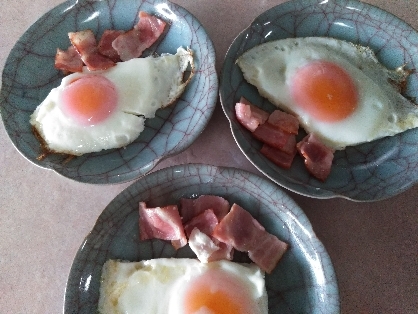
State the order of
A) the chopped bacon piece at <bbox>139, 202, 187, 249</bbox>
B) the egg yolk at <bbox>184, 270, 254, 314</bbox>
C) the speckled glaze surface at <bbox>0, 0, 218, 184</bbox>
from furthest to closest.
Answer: the speckled glaze surface at <bbox>0, 0, 218, 184</bbox>, the chopped bacon piece at <bbox>139, 202, 187, 249</bbox>, the egg yolk at <bbox>184, 270, 254, 314</bbox>

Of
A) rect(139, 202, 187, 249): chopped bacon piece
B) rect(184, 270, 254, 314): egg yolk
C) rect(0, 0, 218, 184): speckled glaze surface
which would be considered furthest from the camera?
rect(0, 0, 218, 184): speckled glaze surface

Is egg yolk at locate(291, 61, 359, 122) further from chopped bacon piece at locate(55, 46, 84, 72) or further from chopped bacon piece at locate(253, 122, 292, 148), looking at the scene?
chopped bacon piece at locate(55, 46, 84, 72)

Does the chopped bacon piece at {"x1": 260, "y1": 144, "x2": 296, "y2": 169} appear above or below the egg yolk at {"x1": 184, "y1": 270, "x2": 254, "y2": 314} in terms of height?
above

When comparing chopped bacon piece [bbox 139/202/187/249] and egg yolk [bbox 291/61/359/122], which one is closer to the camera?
chopped bacon piece [bbox 139/202/187/249]

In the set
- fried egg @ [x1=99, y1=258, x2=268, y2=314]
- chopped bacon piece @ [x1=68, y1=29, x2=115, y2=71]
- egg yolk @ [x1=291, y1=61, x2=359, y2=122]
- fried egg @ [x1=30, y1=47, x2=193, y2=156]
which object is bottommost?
fried egg @ [x1=99, y1=258, x2=268, y2=314]

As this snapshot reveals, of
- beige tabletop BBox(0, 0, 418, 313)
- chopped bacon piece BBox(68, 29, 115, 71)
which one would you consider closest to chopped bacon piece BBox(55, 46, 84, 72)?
chopped bacon piece BBox(68, 29, 115, 71)

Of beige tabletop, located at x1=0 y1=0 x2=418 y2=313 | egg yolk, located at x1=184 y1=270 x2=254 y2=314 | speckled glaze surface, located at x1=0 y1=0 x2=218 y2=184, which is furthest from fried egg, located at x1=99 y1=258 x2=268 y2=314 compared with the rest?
speckled glaze surface, located at x1=0 y1=0 x2=218 y2=184

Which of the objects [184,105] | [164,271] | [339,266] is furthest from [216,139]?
[339,266]

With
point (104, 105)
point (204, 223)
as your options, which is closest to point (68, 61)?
point (104, 105)
